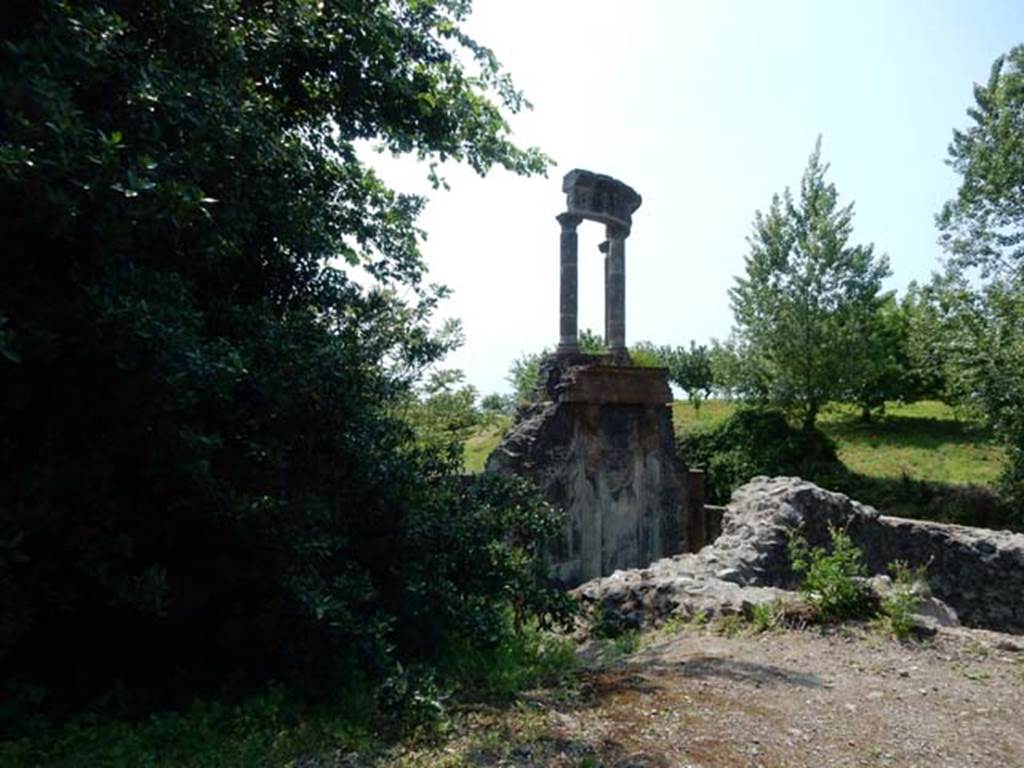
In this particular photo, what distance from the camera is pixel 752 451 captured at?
64.3 ft

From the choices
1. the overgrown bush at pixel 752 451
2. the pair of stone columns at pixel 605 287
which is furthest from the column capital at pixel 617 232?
the overgrown bush at pixel 752 451

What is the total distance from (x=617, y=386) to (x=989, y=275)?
13429 mm

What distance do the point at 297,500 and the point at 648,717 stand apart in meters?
2.07

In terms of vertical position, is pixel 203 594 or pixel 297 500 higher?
pixel 297 500

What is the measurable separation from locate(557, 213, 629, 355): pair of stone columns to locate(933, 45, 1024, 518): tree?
24.9 ft

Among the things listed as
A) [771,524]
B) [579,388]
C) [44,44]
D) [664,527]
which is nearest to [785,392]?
[664,527]

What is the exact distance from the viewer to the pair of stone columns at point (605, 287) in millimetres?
15688

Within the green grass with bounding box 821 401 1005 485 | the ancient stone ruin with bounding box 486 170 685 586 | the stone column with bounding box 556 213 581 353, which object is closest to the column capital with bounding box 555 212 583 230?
the stone column with bounding box 556 213 581 353

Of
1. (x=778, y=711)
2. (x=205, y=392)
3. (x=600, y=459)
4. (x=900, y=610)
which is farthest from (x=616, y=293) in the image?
(x=205, y=392)

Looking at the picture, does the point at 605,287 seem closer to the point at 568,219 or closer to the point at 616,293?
the point at 616,293

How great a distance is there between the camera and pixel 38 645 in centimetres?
389

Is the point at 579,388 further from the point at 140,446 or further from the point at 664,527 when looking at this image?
the point at 140,446

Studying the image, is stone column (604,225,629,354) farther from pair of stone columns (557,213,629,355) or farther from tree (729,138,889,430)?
tree (729,138,889,430)

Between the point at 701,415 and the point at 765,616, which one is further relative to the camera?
the point at 701,415
